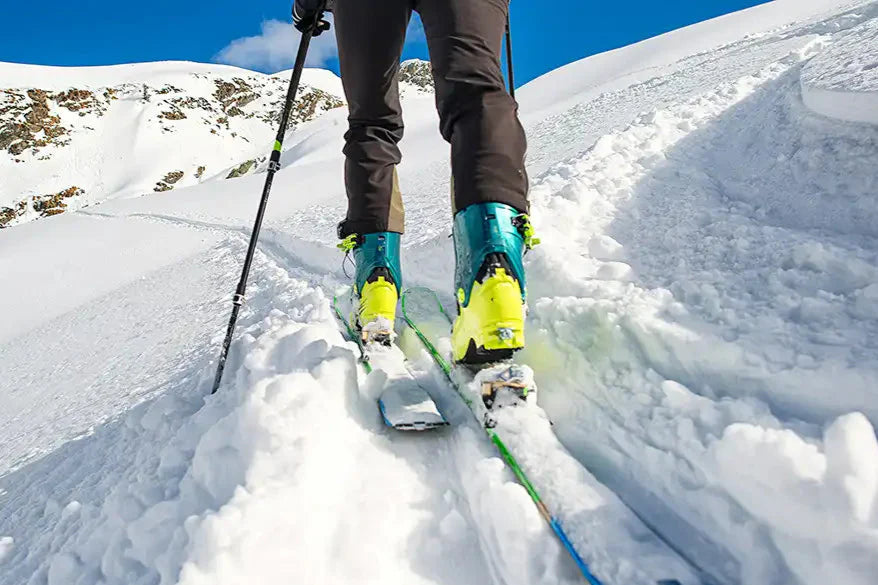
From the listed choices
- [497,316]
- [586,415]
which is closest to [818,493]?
[586,415]

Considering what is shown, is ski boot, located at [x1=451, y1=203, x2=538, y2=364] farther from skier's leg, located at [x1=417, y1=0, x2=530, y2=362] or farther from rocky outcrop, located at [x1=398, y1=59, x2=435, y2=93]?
rocky outcrop, located at [x1=398, y1=59, x2=435, y2=93]

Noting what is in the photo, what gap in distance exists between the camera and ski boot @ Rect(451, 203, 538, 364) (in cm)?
130

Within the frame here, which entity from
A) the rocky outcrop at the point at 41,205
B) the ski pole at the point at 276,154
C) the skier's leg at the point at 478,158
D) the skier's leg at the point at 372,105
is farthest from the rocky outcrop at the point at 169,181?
the skier's leg at the point at 478,158

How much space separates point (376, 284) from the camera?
1.75 m

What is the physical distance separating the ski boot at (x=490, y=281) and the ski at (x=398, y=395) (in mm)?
162

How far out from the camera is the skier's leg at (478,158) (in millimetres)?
1365

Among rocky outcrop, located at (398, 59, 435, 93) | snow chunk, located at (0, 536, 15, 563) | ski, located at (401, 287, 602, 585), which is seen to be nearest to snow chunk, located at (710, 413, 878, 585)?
ski, located at (401, 287, 602, 585)

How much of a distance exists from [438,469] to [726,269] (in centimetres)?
110

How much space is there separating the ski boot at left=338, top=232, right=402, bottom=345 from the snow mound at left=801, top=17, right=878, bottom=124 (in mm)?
1795

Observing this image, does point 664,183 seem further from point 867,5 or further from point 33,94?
point 33,94

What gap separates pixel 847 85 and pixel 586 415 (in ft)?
6.19

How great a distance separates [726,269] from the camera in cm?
168

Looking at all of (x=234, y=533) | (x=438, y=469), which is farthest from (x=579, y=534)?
(x=234, y=533)

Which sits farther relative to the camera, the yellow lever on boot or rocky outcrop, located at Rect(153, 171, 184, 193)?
rocky outcrop, located at Rect(153, 171, 184, 193)
